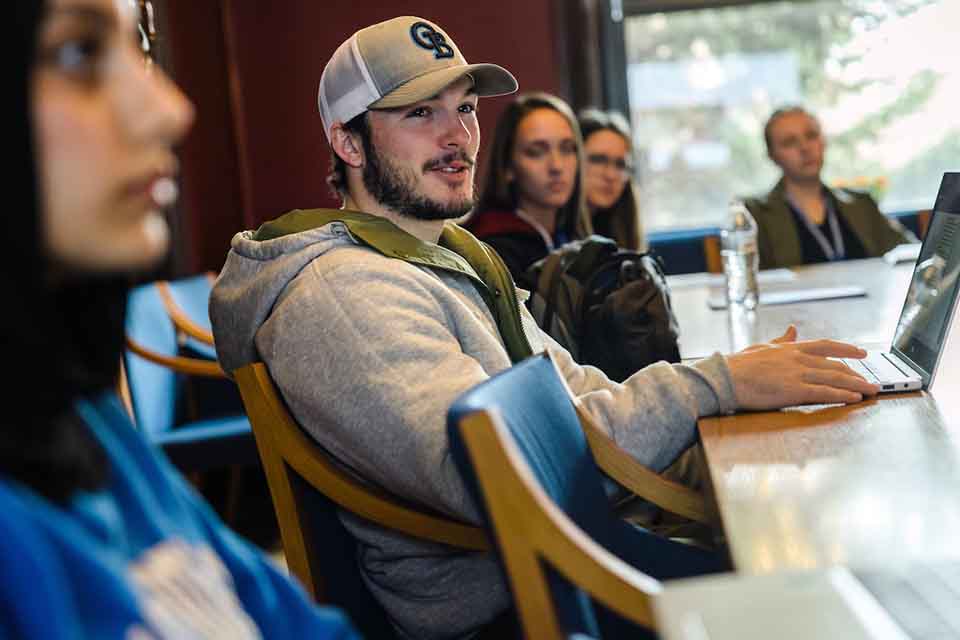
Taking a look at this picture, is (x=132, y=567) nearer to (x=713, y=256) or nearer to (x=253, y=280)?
(x=253, y=280)

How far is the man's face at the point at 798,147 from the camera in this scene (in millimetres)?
5012

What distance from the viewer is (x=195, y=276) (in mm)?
5082

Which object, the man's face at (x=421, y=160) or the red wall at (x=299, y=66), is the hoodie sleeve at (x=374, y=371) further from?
the red wall at (x=299, y=66)

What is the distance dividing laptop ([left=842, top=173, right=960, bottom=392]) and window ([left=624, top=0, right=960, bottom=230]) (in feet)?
14.5

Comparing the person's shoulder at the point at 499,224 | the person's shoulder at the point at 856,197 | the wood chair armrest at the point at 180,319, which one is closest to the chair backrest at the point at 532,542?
the person's shoulder at the point at 499,224

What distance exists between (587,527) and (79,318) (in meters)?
0.80

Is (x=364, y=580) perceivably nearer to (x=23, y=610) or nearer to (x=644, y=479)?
(x=644, y=479)

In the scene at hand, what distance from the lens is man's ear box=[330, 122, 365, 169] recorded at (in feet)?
6.88

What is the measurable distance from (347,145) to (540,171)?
6.13 feet

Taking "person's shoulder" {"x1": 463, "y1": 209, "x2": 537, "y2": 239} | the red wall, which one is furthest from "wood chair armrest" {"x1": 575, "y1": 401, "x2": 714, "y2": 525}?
the red wall

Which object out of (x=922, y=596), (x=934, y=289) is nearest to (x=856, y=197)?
(x=934, y=289)

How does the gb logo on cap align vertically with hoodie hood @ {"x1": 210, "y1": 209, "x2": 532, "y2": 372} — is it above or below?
above

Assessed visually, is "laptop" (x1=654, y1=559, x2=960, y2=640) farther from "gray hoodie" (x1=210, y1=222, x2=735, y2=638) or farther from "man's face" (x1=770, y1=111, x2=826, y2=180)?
"man's face" (x1=770, y1=111, x2=826, y2=180)

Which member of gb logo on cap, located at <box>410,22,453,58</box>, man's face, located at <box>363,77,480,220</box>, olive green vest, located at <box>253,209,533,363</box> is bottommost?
olive green vest, located at <box>253,209,533,363</box>
